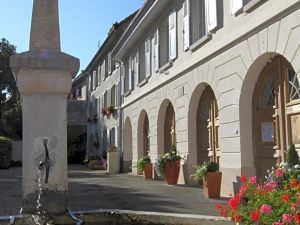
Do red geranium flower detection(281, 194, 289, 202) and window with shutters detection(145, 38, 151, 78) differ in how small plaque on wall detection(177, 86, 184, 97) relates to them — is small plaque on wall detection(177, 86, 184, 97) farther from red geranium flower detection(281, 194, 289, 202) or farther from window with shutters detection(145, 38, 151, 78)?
red geranium flower detection(281, 194, 289, 202)

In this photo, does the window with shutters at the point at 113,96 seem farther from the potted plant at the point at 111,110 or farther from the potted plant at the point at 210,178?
the potted plant at the point at 210,178

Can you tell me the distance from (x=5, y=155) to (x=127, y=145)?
37.1 ft

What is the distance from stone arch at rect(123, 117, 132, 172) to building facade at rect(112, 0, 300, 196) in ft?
20.8

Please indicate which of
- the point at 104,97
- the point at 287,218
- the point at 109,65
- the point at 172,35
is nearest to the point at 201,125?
the point at 172,35

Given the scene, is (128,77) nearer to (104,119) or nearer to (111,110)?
(111,110)

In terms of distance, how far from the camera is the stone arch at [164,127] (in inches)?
751

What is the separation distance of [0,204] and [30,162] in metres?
4.45

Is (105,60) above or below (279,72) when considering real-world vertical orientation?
above

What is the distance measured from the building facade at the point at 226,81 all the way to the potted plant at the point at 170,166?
26cm

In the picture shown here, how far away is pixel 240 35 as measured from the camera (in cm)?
1133

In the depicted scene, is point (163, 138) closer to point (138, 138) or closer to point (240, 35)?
point (138, 138)

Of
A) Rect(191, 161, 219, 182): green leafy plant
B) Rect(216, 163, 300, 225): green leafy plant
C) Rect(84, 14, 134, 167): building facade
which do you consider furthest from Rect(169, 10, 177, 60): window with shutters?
Rect(216, 163, 300, 225): green leafy plant

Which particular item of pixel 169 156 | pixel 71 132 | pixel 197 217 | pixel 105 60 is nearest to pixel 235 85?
pixel 169 156

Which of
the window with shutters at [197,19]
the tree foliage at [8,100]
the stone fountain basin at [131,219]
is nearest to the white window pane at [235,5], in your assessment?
the window with shutters at [197,19]
